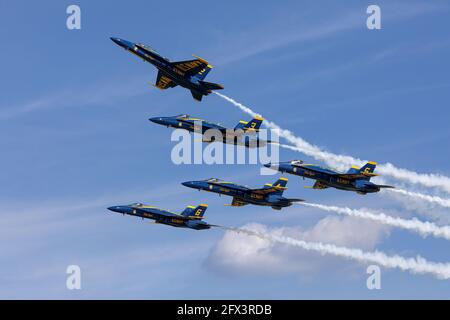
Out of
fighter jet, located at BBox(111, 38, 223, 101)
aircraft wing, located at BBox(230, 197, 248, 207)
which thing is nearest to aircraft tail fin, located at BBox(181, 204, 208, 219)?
aircraft wing, located at BBox(230, 197, 248, 207)

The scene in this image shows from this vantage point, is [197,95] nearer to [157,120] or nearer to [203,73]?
[203,73]

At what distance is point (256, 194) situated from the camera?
177 metres

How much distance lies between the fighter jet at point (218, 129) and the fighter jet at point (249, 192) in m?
9.83

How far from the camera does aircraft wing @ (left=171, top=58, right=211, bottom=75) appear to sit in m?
166

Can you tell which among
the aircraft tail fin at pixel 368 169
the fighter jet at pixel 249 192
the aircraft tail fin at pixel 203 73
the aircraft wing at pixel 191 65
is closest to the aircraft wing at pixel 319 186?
the fighter jet at pixel 249 192

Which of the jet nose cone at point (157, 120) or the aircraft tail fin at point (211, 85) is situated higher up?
the aircraft tail fin at point (211, 85)

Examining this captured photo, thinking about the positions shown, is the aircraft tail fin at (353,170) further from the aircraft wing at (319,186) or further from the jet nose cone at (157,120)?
the jet nose cone at (157,120)

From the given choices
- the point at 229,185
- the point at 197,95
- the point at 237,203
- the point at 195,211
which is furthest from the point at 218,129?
the point at 195,211

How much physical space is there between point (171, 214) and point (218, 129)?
23161 millimetres

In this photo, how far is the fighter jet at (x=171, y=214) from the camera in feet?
603

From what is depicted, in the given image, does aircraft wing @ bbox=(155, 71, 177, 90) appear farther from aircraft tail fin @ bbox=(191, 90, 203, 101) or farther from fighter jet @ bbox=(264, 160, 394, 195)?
fighter jet @ bbox=(264, 160, 394, 195)
